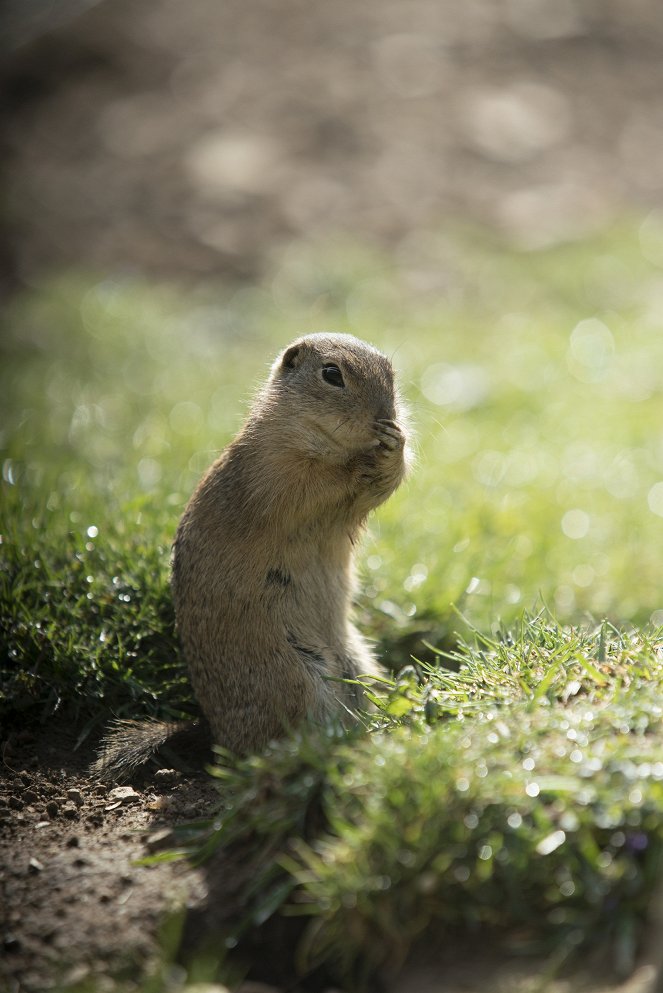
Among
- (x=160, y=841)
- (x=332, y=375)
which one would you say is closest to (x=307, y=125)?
(x=332, y=375)

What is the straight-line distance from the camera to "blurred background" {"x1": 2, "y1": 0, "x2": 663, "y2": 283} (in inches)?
415

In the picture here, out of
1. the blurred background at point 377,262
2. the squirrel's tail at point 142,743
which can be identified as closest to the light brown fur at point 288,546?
the squirrel's tail at point 142,743

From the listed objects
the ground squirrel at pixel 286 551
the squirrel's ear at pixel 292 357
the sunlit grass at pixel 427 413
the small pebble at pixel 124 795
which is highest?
the squirrel's ear at pixel 292 357

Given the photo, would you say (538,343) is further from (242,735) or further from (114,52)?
(114,52)

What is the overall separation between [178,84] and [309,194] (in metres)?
2.55

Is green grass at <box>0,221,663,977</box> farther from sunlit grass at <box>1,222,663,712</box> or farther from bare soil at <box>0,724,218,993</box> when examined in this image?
bare soil at <box>0,724,218,993</box>

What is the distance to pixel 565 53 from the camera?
1327 centimetres

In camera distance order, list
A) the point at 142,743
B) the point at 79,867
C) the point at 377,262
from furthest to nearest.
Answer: the point at 377,262
the point at 142,743
the point at 79,867

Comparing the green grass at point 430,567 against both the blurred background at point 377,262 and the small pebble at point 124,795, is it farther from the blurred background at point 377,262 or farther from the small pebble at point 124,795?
the small pebble at point 124,795

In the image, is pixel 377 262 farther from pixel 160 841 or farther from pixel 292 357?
pixel 160 841

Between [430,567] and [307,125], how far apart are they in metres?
8.50

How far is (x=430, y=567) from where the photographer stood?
4.45m

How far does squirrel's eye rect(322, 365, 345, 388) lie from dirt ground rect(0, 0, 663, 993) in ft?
21.3

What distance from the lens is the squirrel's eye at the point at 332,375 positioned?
3559 millimetres
